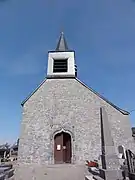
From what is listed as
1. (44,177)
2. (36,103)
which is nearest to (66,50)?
(36,103)

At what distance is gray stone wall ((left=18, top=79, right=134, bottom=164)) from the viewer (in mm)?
15625

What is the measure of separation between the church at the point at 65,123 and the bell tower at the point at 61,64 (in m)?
0.37

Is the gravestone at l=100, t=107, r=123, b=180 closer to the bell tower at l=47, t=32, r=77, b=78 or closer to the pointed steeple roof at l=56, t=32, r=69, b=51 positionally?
the bell tower at l=47, t=32, r=77, b=78

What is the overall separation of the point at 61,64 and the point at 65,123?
651cm

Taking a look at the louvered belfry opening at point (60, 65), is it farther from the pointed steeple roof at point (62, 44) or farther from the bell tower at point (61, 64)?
the pointed steeple roof at point (62, 44)

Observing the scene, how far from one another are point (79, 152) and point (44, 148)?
2.90 meters

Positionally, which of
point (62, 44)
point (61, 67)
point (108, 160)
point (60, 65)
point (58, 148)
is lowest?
point (108, 160)

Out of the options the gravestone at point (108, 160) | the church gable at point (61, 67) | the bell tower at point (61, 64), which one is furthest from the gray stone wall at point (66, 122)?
the gravestone at point (108, 160)

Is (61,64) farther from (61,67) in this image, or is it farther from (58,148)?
(58,148)

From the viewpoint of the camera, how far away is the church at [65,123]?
15648 millimetres

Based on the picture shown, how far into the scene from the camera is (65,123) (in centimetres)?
1661

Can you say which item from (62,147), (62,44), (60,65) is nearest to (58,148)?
(62,147)

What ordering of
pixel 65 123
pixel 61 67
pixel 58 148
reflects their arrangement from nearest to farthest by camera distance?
1. pixel 58 148
2. pixel 65 123
3. pixel 61 67

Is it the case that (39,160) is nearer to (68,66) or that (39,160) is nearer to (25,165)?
(25,165)
